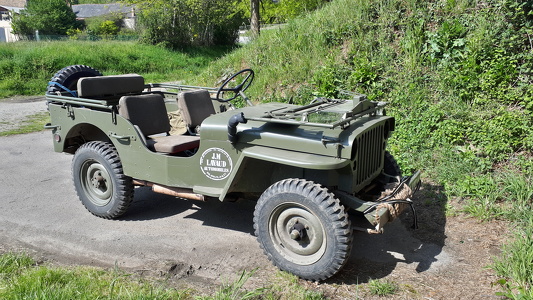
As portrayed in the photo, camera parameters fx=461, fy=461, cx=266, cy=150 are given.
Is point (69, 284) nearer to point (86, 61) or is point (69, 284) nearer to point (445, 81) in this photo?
point (445, 81)

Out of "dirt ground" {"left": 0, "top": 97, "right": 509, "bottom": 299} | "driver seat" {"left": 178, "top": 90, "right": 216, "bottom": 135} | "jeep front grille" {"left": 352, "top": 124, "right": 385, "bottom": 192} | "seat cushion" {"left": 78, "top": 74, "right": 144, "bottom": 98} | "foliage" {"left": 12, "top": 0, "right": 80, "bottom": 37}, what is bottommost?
"dirt ground" {"left": 0, "top": 97, "right": 509, "bottom": 299}

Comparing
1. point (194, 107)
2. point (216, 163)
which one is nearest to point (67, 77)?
point (194, 107)

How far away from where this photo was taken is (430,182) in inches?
231

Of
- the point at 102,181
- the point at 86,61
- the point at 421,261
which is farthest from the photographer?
the point at 86,61

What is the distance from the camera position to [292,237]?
12.5ft

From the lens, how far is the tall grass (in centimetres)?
1583

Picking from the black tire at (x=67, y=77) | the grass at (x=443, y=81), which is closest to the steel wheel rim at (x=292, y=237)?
the grass at (x=443, y=81)

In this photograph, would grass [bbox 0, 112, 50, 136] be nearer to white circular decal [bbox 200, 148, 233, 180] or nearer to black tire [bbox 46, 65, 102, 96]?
black tire [bbox 46, 65, 102, 96]

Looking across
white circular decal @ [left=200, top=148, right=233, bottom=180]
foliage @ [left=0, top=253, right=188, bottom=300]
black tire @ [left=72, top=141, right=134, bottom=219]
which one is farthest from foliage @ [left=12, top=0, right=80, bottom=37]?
white circular decal @ [left=200, top=148, right=233, bottom=180]

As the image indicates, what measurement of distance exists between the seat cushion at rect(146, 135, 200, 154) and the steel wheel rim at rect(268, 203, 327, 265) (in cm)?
141

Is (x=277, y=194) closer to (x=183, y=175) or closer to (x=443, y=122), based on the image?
(x=183, y=175)

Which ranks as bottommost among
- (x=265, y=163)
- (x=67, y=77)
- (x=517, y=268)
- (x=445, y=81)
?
(x=517, y=268)

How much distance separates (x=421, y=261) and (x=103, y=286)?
9.08 ft

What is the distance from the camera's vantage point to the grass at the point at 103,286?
3.41 metres
